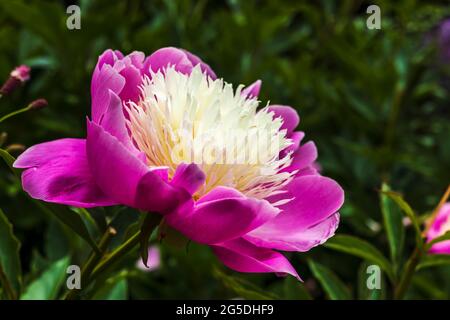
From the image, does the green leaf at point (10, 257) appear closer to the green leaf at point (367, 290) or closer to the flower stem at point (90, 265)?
the flower stem at point (90, 265)

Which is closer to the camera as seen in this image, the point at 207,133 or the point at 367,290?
the point at 207,133

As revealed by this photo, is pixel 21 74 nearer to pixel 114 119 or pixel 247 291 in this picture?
pixel 114 119

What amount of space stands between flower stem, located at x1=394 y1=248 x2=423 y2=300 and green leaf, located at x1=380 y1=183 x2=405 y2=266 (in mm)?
35

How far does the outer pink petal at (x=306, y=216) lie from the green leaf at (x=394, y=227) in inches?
8.9

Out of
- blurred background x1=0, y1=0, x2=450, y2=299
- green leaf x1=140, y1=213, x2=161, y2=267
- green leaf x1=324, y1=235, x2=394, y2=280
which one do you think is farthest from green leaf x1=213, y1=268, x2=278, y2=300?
blurred background x1=0, y1=0, x2=450, y2=299

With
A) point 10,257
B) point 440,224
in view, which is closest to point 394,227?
point 440,224

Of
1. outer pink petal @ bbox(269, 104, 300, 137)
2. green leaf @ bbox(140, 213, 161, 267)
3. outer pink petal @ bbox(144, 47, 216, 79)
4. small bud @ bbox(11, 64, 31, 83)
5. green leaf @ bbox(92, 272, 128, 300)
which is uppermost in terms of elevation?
outer pink petal @ bbox(144, 47, 216, 79)

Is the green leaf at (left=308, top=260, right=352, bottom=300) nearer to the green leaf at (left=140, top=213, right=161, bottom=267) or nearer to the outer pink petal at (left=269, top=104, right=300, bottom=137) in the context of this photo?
the outer pink petal at (left=269, top=104, right=300, bottom=137)

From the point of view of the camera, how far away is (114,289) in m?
0.81

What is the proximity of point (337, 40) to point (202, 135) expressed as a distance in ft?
3.96

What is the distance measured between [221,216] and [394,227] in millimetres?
394

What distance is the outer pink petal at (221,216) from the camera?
547 mm

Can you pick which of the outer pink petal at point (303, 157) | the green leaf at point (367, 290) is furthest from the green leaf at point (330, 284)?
the outer pink petal at point (303, 157)

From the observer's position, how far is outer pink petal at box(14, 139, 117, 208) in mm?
567
